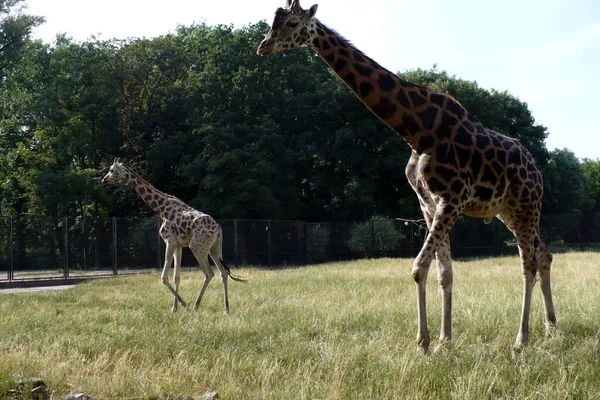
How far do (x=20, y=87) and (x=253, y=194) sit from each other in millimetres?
16719

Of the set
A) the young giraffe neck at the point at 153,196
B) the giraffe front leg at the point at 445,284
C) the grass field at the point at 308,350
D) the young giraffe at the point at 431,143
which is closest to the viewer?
the grass field at the point at 308,350

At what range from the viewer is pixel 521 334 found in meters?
6.58

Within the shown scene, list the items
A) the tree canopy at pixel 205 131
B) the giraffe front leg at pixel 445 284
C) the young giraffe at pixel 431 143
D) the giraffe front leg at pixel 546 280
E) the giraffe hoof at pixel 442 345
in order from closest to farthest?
the giraffe hoof at pixel 442 345 < the young giraffe at pixel 431 143 < the giraffe front leg at pixel 445 284 < the giraffe front leg at pixel 546 280 < the tree canopy at pixel 205 131

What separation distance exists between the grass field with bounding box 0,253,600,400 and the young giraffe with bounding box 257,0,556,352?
24.7 inches

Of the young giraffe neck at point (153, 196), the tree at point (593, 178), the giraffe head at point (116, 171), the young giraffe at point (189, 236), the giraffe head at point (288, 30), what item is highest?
the tree at point (593, 178)

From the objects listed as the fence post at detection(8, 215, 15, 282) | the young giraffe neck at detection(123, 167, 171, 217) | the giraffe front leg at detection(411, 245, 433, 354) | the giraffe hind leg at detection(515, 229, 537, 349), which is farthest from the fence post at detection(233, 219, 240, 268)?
the giraffe front leg at detection(411, 245, 433, 354)

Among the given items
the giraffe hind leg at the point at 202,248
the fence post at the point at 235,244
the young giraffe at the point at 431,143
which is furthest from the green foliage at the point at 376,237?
the young giraffe at the point at 431,143

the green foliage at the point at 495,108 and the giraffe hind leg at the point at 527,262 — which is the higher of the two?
the green foliage at the point at 495,108

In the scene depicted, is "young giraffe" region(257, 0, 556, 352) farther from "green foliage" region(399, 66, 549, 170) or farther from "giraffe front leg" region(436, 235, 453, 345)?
"green foliage" region(399, 66, 549, 170)

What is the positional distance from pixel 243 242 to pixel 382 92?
2536 cm

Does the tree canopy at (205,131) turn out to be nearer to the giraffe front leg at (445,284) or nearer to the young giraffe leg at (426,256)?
the giraffe front leg at (445,284)

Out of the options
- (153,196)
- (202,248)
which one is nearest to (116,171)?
(153,196)

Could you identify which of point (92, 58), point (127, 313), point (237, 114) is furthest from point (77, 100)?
point (127, 313)

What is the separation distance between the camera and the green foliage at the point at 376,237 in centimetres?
3516
